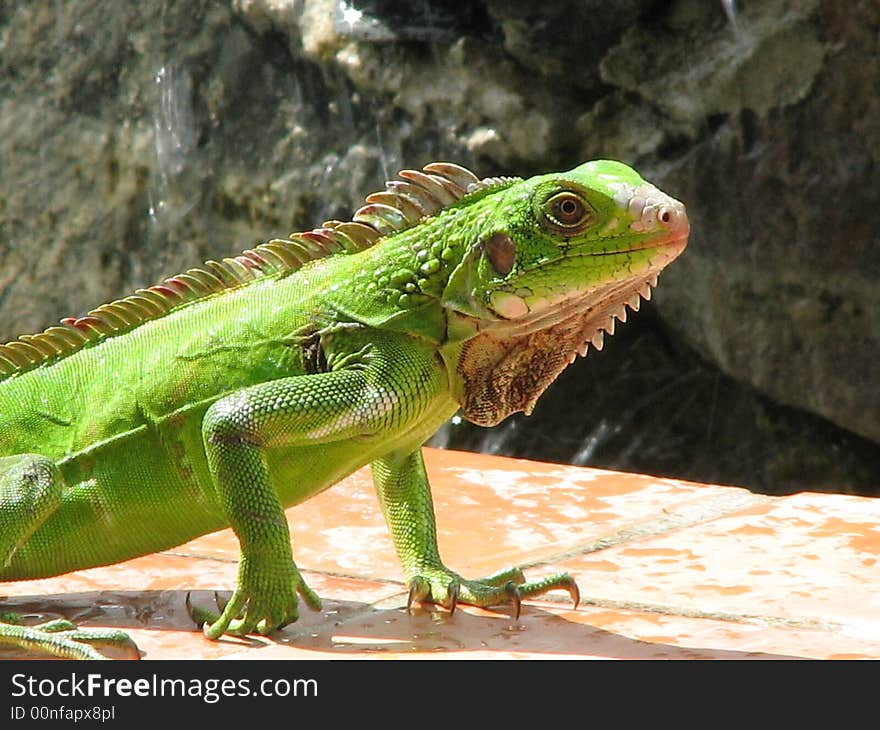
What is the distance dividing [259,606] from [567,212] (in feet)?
4.09

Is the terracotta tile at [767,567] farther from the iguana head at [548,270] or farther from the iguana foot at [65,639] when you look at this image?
the iguana foot at [65,639]

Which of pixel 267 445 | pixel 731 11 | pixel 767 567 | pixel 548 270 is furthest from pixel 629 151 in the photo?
pixel 267 445

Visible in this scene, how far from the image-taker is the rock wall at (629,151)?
7.75m

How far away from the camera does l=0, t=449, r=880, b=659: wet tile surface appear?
11.5 ft

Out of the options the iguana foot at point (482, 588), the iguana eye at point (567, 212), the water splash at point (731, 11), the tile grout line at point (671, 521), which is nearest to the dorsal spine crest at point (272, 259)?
the iguana eye at point (567, 212)

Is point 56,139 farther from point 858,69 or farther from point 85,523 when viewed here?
point 85,523

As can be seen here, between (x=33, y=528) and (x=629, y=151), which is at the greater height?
(x=629, y=151)

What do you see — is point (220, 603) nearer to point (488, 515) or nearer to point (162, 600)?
point (162, 600)

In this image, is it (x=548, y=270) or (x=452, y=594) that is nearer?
(x=548, y=270)

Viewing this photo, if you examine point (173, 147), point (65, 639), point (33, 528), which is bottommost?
point (65, 639)

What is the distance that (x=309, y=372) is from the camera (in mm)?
3820

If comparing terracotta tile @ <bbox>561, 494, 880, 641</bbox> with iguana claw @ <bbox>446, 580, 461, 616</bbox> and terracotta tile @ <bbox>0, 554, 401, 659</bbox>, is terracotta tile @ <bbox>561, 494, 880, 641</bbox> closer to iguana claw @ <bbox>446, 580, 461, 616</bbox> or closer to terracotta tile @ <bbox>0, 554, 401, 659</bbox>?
iguana claw @ <bbox>446, 580, 461, 616</bbox>

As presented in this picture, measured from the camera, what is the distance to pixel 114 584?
423 cm
